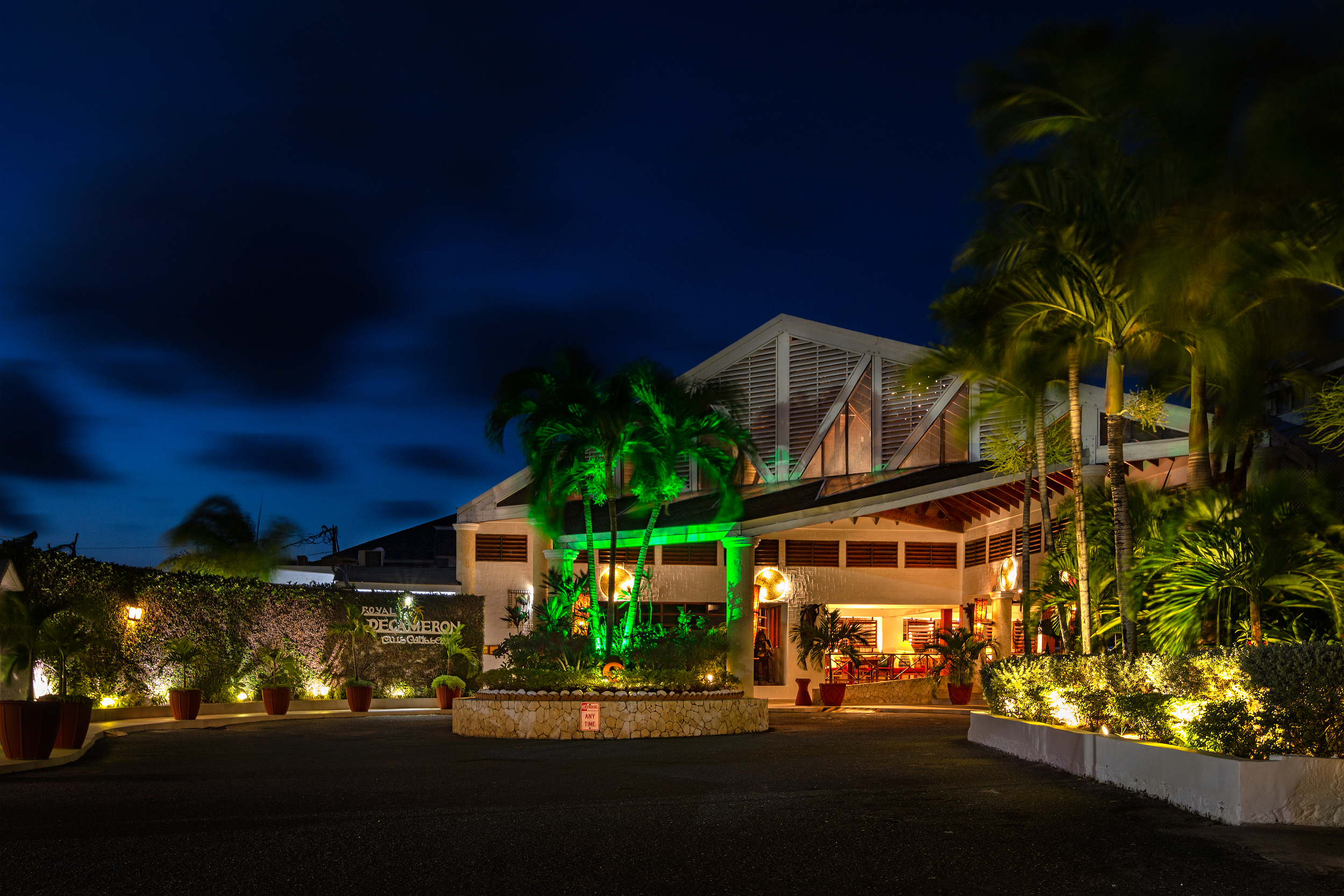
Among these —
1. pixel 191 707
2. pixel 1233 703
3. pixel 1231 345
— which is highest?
pixel 1231 345

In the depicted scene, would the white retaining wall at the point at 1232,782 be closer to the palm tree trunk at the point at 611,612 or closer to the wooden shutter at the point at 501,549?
the palm tree trunk at the point at 611,612

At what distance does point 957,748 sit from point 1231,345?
5.40 m

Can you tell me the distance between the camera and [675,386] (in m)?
19.5

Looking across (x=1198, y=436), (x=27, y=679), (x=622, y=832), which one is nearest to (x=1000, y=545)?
(x=1198, y=436)

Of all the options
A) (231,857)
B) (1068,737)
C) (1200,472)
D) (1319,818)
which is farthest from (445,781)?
(1200,472)

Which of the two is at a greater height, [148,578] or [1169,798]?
[148,578]

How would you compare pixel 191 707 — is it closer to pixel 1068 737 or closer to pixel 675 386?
pixel 675 386

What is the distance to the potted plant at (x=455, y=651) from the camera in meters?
26.1

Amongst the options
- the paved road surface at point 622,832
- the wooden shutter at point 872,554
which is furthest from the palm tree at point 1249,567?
the wooden shutter at point 872,554

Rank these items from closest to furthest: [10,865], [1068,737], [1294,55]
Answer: [10,865], [1294,55], [1068,737]

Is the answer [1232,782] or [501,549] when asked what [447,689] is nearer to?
[501,549]

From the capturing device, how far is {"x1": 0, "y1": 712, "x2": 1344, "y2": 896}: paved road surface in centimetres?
588

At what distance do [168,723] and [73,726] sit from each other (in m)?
5.93

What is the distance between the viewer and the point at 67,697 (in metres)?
13.1
